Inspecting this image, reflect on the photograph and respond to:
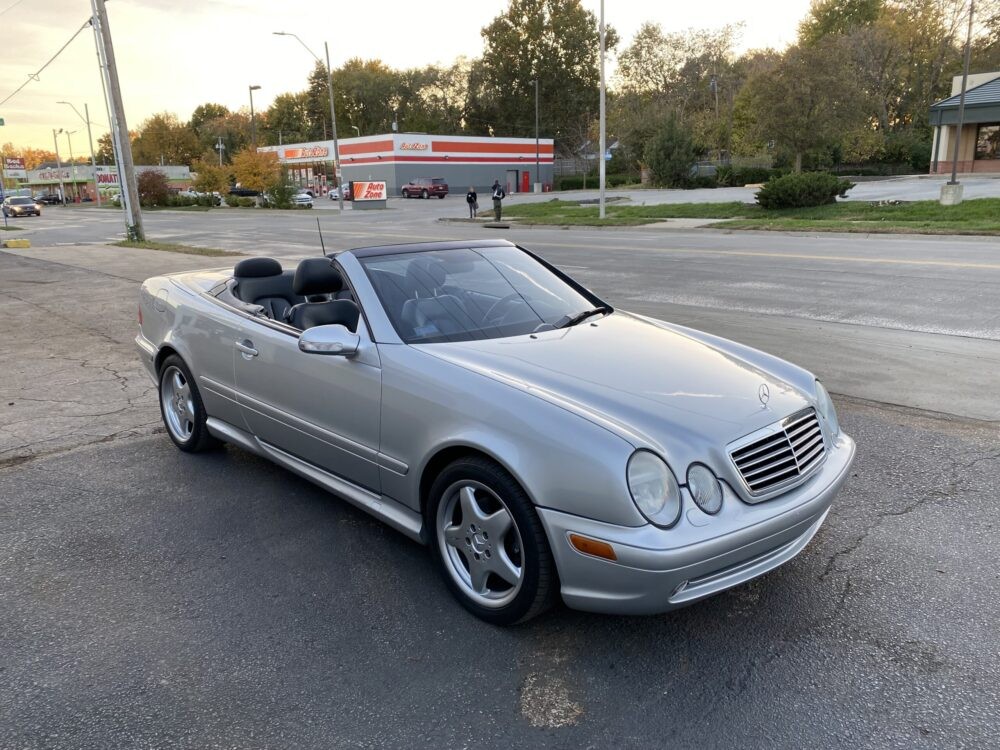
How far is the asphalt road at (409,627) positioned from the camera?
249 centimetres

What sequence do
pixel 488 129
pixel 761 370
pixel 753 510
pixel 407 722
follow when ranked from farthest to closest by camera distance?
pixel 488 129
pixel 761 370
pixel 753 510
pixel 407 722

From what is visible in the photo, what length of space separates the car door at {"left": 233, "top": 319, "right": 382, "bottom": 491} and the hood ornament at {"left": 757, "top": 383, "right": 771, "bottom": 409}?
163cm

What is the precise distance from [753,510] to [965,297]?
31.6 ft

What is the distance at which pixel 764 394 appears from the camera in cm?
318

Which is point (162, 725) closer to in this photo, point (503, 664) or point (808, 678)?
point (503, 664)

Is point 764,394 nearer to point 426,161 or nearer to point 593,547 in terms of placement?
point 593,547

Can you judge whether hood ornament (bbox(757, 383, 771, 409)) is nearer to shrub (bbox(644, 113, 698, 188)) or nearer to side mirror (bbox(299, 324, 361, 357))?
side mirror (bbox(299, 324, 361, 357))

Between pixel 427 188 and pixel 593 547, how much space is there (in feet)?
199

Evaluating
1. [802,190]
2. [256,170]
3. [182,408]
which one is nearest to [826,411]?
[182,408]

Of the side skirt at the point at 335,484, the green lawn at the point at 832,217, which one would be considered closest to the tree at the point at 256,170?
the green lawn at the point at 832,217

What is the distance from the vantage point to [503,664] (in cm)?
Result: 280

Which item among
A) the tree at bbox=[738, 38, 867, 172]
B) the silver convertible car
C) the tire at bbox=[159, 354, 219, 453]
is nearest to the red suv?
the tree at bbox=[738, 38, 867, 172]

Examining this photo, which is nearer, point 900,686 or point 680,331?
point 900,686

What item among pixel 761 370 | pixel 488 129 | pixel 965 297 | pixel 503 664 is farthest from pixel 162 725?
pixel 488 129
